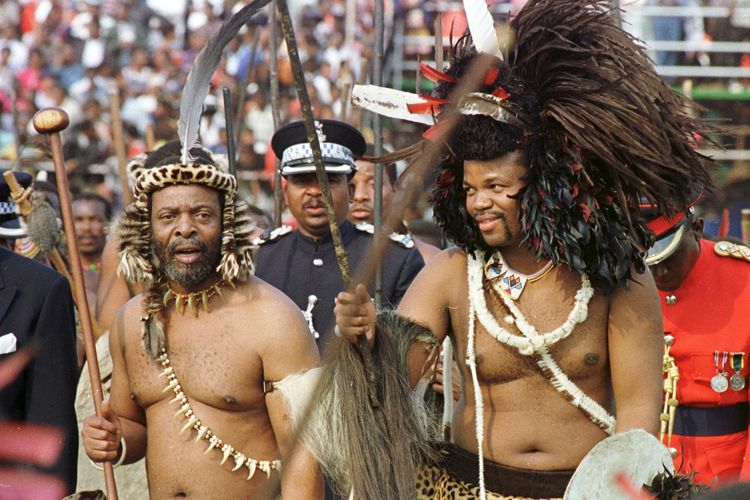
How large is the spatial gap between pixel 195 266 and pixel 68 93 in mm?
9939

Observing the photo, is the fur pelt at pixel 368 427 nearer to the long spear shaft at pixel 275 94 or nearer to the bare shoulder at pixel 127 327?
the bare shoulder at pixel 127 327

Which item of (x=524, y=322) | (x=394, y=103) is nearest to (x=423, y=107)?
(x=394, y=103)

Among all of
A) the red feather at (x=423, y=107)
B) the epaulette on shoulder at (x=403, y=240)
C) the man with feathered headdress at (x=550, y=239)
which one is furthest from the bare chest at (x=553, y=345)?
the epaulette on shoulder at (x=403, y=240)

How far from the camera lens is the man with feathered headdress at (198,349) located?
14.8ft

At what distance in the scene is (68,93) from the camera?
46.0 feet

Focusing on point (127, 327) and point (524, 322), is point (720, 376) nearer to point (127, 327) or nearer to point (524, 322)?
point (524, 322)

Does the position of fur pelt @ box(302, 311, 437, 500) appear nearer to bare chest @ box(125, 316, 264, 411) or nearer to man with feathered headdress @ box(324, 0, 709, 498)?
man with feathered headdress @ box(324, 0, 709, 498)

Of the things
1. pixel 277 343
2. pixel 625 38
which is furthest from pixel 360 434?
pixel 625 38

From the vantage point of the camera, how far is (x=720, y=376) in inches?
232

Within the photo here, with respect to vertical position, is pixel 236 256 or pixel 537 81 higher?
pixel 537 81

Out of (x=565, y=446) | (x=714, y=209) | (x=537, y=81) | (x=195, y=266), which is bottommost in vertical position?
(x=714, y=209)

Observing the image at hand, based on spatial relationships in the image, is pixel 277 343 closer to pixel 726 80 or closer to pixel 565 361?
pixel 565 361

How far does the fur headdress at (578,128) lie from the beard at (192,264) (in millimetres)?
798

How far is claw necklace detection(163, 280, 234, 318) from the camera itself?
4676 mm
